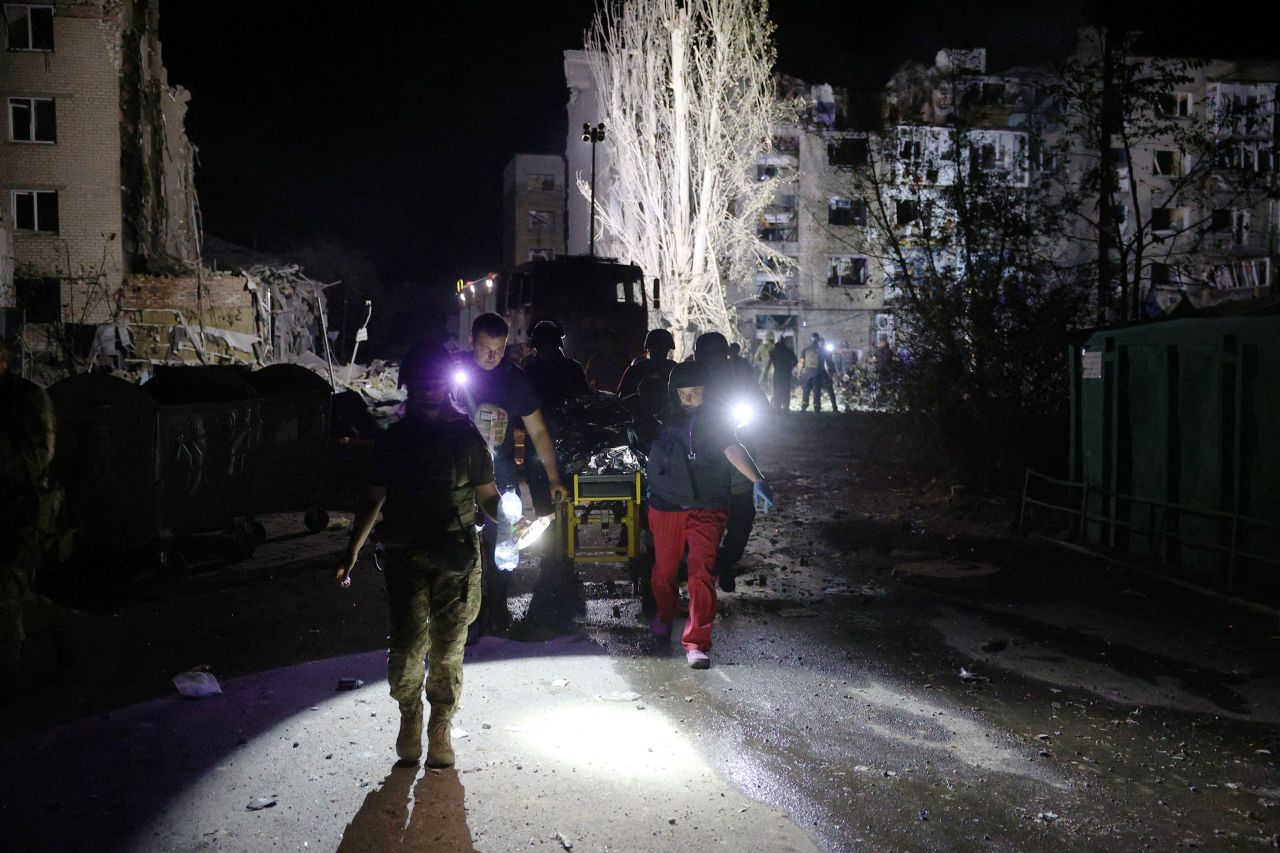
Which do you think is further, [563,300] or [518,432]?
[563,300]

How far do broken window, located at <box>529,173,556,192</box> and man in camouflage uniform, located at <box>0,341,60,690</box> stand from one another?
5103 cm

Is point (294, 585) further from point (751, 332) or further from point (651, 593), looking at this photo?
point (751, 332)

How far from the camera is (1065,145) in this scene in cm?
1330

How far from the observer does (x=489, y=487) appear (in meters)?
4.50

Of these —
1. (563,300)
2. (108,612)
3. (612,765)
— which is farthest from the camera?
(563,300)

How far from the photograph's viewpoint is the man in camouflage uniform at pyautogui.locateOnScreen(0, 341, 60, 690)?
5.25 m

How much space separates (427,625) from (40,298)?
1168 inches

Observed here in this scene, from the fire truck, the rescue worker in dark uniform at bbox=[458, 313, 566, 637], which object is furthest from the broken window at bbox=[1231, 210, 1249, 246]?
the rescue worker in dark uniform at bbox=[458, 313, 566, 637]

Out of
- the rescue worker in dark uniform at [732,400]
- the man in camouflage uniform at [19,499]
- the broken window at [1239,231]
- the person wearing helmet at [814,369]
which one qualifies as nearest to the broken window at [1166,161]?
the broken window at [1239,231]

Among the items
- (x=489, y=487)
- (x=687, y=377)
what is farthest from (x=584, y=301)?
(x=489, y=487)

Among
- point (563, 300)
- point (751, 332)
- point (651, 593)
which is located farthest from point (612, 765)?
point (751, 332)

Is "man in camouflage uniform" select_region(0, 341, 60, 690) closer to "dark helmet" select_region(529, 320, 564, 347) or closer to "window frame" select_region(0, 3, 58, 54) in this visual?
"dark helmet" select_region(529, 320, 564, 347)

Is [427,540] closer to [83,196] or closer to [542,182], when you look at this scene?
[83,196]

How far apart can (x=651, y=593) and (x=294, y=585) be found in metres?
3.02
